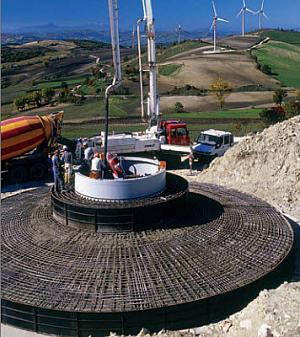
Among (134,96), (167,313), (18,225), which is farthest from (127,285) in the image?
(134,96)

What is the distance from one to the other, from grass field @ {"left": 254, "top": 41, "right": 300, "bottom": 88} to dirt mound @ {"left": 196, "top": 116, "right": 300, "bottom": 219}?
180 ft

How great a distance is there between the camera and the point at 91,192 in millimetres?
15664

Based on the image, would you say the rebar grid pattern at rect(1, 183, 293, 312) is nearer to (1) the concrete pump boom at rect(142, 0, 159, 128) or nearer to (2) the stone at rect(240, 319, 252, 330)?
(2) the stone at rect(240, 319, 252, 330)

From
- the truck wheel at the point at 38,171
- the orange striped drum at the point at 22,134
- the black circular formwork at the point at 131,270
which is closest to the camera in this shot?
the black circular formwork at the point at 131,270

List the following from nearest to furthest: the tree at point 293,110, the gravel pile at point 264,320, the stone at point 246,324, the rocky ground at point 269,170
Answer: the gravel pile at point 264,320
the stone at point 246,324
the rocky ground at point 269,170
the tree at point 293,110

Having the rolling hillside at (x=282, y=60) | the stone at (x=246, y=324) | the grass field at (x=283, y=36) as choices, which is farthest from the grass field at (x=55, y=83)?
the stone at (x=246, y=324)

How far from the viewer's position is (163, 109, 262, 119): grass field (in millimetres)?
51500

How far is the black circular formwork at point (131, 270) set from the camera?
12.5m

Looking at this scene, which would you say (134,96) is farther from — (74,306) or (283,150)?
(74,306)

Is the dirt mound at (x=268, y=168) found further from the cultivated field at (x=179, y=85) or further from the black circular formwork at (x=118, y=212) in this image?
the cultivated field at (x=179, y=85)

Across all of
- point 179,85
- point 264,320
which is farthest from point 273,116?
point 179,85

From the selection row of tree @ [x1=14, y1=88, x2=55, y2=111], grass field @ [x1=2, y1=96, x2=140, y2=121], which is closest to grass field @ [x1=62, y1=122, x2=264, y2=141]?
grass field @ [x1=2, y1=96, x2=140, y2=121]

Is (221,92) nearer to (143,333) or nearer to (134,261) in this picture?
(134,261)

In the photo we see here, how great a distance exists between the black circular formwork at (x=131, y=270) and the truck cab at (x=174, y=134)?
48.8 feet
